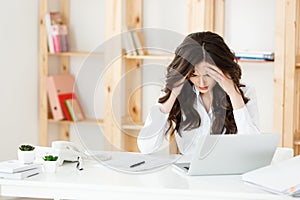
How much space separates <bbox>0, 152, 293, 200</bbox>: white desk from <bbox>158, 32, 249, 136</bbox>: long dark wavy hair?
1.56 ft

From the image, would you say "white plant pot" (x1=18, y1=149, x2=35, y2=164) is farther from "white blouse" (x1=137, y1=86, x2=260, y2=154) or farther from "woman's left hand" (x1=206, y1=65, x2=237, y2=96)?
"woman's left hand" (x1=206, y1=65, x2=237, y2=96)

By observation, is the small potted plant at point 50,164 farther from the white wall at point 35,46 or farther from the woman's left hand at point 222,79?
the white wall at point 35,46

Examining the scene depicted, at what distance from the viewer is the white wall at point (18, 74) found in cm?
389

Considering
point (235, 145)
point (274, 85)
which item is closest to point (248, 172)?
point (235, 145)

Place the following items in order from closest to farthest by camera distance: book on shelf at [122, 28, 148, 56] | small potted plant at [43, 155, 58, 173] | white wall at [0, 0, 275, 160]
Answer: small potted plant at [43, 155, 58, 173], white wall at [0, 0, 275, 160], book on shelf at [122, 28, 148, 56]

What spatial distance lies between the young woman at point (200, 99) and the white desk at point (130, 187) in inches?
17.8

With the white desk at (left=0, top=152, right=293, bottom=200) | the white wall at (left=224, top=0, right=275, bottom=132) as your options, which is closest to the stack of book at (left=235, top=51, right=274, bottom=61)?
the white wall at (left=224, top=0, right=275, bottom=132)

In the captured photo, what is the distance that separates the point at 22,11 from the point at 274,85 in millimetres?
1732

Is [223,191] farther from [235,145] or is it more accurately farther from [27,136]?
[27,136]

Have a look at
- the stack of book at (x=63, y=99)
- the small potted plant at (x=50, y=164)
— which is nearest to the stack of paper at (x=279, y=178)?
the small potted plant at (x=50, y=164)

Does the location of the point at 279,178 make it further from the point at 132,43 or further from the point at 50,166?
the point at 132,43

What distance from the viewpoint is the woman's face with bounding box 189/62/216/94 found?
2406 millimetres

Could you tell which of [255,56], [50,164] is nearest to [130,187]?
[50,164]

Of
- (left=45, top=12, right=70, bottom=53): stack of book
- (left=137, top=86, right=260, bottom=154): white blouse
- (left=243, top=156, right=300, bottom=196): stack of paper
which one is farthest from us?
(left=45, top=12, right=70, bottom=53): stack of book
